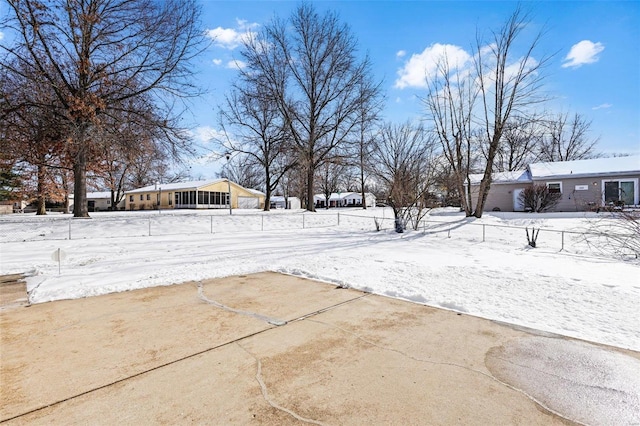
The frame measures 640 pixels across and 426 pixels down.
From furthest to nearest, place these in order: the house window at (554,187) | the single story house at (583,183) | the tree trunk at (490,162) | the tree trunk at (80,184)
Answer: the house window at (554,187), the single story house at (583,183), the tree trunk at (490,162), the tree trunk at (80,184)

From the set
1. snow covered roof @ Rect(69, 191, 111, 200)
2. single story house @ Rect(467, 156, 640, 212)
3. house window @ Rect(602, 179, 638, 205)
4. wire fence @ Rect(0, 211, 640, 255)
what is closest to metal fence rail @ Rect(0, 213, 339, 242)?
wire fence @ Rect(0, 211, 640, 255)

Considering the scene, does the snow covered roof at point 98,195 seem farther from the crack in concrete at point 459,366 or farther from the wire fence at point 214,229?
the crack in concrete at point 459,366

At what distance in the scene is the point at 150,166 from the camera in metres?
19.9

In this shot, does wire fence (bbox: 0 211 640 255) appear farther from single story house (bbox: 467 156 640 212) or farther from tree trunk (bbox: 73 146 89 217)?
single story house (bbox: 467 156 640 212)

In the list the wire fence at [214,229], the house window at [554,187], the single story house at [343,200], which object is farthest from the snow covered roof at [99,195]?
the house window at [554,187]

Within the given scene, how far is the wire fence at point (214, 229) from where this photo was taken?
11.6 meters

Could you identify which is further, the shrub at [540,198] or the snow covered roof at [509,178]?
the snow covered roof at [509,178]

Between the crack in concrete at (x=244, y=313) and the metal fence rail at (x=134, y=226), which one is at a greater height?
the metal fence rail at (x=134, y=226)

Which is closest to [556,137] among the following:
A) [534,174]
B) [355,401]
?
[534,174]

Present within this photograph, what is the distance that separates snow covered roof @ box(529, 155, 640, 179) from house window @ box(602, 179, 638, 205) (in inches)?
31.5

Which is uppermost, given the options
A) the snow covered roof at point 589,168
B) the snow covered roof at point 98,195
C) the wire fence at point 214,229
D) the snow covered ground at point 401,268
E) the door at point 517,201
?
the snow covered roof at point 589,168

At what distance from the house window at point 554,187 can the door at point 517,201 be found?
191cm

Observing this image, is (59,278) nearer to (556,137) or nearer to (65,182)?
(65,182)

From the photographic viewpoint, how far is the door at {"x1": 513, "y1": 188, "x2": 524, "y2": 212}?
24.4 meters
